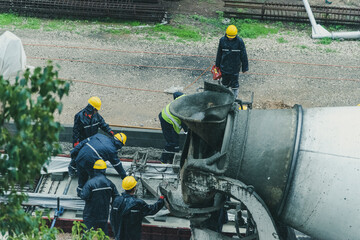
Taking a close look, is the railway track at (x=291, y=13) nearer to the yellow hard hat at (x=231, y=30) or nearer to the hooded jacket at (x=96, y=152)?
the yellow hard hat at (x=231, y=30)

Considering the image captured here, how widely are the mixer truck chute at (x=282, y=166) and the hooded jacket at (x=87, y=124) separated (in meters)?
2.81

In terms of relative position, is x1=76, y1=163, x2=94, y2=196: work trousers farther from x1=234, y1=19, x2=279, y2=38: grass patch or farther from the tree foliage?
x1=234, y1=19, x2=279, y2=38: grass patch

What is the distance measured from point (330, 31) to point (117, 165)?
8028 mm

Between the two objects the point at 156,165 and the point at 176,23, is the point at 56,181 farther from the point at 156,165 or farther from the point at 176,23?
the point at 176,23

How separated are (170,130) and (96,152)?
142 centimetres

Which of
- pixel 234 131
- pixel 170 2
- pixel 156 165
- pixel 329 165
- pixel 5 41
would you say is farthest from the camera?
pixel 170 2

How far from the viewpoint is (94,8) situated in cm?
1262

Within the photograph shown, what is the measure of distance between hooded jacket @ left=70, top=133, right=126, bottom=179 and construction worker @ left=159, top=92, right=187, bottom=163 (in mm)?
911

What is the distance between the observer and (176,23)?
41.5ft

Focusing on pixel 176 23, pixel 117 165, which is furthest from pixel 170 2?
pixel 117 165

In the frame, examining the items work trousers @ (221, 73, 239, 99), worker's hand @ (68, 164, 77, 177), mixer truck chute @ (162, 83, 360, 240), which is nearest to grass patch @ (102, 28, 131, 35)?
work trousers @ (221, 73, 239, 99)

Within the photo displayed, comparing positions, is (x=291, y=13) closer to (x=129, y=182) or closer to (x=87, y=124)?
(x=87, y=124)

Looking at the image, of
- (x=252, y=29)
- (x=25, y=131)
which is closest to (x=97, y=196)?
(x=25, y=131)

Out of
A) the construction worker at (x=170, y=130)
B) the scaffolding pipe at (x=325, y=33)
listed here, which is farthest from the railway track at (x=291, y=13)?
the construction worker at (x=170, y=130)
